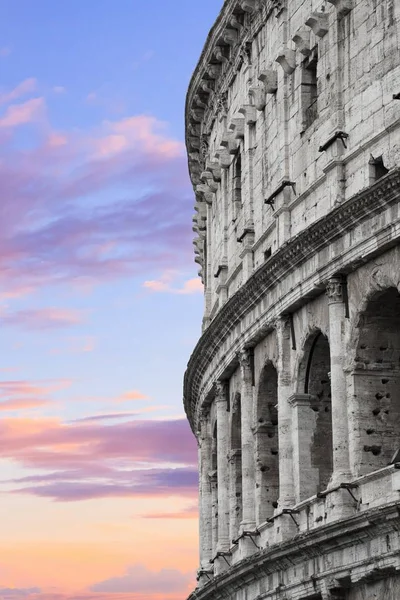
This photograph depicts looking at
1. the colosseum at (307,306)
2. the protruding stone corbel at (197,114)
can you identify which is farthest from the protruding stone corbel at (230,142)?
the protruding stone corbel at (197,114)

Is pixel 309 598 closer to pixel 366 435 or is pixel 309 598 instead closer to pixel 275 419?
pixel 366 435

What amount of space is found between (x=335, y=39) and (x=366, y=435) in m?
8.99

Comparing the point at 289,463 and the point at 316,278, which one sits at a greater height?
the point at 316,278

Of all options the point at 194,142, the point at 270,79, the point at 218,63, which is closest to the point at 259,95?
the point at 270,79

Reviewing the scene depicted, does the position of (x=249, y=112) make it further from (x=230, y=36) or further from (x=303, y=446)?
(x=303, y=446)

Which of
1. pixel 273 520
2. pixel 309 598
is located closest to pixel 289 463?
pixel 273 520

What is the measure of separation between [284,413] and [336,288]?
14.3 feet

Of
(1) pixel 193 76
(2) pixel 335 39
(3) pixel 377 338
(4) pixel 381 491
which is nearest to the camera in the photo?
(4) pixel 381 491

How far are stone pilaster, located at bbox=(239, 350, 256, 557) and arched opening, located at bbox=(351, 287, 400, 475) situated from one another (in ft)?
24.1

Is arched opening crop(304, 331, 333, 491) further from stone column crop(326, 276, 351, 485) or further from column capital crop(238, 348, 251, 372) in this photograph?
column capital crop(238, 348, 251, 372)

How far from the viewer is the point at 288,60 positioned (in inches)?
1487

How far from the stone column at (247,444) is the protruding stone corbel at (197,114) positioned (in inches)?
464

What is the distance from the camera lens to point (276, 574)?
113 feet

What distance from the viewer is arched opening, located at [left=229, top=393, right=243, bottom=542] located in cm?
4150
